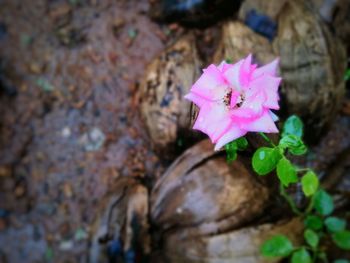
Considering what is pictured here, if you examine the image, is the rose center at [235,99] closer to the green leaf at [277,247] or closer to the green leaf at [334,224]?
the green leaf at [277,247]

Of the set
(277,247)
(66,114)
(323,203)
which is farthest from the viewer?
(66,114)

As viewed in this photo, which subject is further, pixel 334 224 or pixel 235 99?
pixel 334 224

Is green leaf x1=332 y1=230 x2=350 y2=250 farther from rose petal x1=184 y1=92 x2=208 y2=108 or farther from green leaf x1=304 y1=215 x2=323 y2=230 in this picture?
rose petal x1=184 y1=92 x2=208 y2=108

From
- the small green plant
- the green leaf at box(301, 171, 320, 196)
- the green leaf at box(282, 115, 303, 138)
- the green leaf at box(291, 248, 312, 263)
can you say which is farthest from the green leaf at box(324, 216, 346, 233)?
the green leaf at box(282, 115, 303, 138)

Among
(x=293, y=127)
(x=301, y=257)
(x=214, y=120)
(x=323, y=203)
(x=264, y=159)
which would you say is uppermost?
(x=214, y=120)

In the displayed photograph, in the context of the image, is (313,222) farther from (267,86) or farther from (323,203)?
(267,86)

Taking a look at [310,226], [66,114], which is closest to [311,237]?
[310,226]
